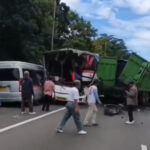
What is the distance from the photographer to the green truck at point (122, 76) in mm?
29469

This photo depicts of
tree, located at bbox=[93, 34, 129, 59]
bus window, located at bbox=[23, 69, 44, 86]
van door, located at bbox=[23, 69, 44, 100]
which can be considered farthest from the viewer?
tree, located at bbox=[93, 34, 129, 59]

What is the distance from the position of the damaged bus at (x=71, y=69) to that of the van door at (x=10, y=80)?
3559 millimetres

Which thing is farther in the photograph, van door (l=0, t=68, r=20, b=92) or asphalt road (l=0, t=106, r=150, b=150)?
van door (l=0, t=68, r=20, b=92)

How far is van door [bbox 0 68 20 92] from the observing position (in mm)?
27547

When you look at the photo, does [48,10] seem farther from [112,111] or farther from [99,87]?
[112,111]

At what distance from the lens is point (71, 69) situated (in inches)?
1224

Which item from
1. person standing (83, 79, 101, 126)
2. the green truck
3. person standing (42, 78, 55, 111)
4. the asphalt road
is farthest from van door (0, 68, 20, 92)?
person standing (83, 79, 101, 126)

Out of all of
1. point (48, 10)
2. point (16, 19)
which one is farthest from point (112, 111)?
point (48, 10)

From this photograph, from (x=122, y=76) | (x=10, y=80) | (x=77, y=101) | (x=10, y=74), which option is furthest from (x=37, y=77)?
(x=77, y=101)

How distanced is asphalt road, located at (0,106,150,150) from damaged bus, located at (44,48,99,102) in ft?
34.1

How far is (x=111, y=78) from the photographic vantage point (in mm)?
31297

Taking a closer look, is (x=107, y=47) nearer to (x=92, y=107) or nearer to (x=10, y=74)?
(x=10, y=74)

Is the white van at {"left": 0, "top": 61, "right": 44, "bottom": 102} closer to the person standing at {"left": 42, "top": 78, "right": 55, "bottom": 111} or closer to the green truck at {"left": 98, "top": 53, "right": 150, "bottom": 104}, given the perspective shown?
the person standing at {"left": 42, "top": 78, "right": 55, "bottom": 111}

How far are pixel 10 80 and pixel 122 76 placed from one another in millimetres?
6438
